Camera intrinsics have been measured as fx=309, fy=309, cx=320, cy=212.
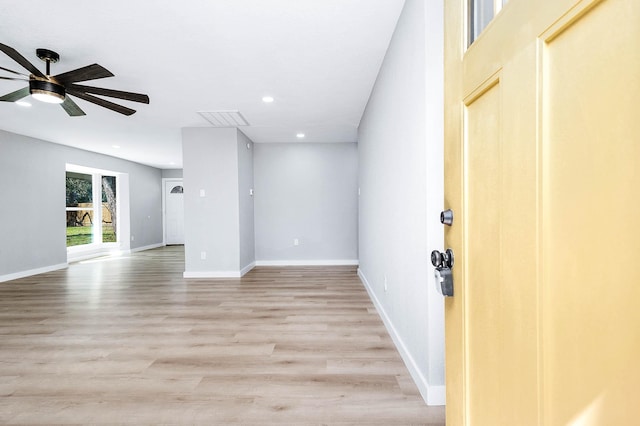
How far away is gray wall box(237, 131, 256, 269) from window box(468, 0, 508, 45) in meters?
4.43

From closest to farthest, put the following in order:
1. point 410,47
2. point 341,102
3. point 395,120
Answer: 1. point 410,47
2. point 395,120
3. point 341,102

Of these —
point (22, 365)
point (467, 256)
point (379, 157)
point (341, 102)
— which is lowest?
point (22, 365)

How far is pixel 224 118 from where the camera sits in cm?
441

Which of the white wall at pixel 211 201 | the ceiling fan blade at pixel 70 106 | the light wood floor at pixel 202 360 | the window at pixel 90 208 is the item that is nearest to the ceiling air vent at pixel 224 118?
the white wall at pixel 211 201

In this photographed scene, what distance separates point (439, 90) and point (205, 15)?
5.52ft

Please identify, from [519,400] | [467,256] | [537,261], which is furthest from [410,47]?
[519,400]

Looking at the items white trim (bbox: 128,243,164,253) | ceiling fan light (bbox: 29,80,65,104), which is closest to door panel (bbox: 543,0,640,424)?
ceiling fan light (bbox: 29,80,65,104)

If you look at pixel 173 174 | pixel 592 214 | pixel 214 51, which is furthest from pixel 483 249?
pixel 173 174

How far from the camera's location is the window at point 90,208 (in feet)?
23.0

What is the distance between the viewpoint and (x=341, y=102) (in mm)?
3816

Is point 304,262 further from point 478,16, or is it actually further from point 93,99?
point 478,16

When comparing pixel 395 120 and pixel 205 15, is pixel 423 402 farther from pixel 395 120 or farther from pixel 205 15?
pixel 205 15

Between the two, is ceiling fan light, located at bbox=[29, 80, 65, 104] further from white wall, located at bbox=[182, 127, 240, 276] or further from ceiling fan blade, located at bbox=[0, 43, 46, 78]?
white wall, located at bbox=[182, 127, 240, 276]

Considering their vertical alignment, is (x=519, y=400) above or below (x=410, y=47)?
below
